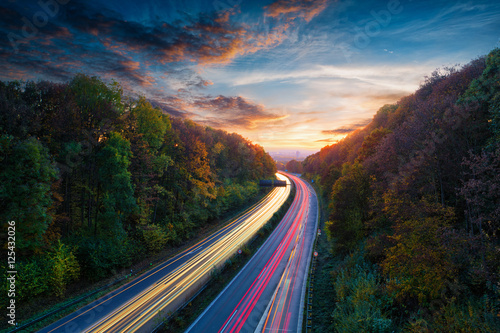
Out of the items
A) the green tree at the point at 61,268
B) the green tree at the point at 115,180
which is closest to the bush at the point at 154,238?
the green tree at the point at 115,180

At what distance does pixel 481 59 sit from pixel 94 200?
2021 inches

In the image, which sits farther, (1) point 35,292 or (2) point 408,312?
(1) point 35,292

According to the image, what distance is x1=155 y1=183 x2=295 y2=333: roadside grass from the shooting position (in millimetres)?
17484

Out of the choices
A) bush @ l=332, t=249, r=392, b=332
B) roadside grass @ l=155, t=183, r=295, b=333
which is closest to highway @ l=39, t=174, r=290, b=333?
roadside grass @ l=155, t=183, r=295, b=333

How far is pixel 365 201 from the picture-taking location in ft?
94.4

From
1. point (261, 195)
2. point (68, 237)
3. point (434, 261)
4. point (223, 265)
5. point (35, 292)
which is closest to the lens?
point (434, 261)

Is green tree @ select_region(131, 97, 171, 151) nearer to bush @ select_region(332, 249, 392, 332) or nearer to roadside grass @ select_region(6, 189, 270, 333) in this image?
roadside grass @ select_region(6, 189, 270, 333)

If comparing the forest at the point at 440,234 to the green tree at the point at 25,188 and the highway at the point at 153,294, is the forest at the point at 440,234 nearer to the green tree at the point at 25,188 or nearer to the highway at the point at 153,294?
the highway at the point at 153,294

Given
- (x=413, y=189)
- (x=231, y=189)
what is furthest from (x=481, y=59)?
(x=231, y=189)

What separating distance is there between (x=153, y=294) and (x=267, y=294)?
12.2 meters

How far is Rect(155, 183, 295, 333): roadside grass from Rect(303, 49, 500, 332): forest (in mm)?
12238

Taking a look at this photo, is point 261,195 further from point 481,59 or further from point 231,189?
point 481,59

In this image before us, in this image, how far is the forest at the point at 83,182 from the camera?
16.8 m

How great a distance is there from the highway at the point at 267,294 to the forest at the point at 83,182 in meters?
12.7
